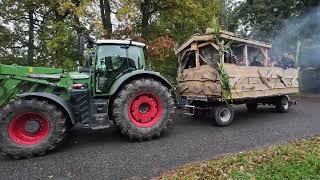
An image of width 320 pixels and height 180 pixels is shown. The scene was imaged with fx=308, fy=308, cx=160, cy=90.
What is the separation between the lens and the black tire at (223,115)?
8.32 metres

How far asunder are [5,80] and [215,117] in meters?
5.16

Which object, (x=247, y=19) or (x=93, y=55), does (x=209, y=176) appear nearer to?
Answer: (x=93, y=55)

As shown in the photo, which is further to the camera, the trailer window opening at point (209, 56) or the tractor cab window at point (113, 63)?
the trailer window opening at point (209, 56)

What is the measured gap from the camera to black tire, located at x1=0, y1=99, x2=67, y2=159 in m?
5.82

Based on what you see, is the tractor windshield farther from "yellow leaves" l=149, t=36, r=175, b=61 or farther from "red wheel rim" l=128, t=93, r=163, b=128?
"yellow leaves" l=149, t=36, r=175, b=61

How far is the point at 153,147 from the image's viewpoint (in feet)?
21.2

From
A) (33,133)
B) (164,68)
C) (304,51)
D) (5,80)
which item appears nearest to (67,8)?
(164,68)

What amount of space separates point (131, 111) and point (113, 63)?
4.01ft

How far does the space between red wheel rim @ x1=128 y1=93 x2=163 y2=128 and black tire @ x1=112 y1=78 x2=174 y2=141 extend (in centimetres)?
2

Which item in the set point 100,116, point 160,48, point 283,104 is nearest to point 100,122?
point 100,116

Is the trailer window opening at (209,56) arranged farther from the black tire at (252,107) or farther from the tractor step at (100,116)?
the tractor step at (100,116)

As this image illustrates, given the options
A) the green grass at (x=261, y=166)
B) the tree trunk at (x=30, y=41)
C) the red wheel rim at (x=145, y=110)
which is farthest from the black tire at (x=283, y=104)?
the tree trunk at (x=30, y=41)

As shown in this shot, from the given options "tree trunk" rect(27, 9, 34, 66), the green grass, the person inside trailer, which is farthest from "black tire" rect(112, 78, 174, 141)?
"tree trunk" rect(27, 9, 34, 66)

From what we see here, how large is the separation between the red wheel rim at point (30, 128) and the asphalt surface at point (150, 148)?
41cm
